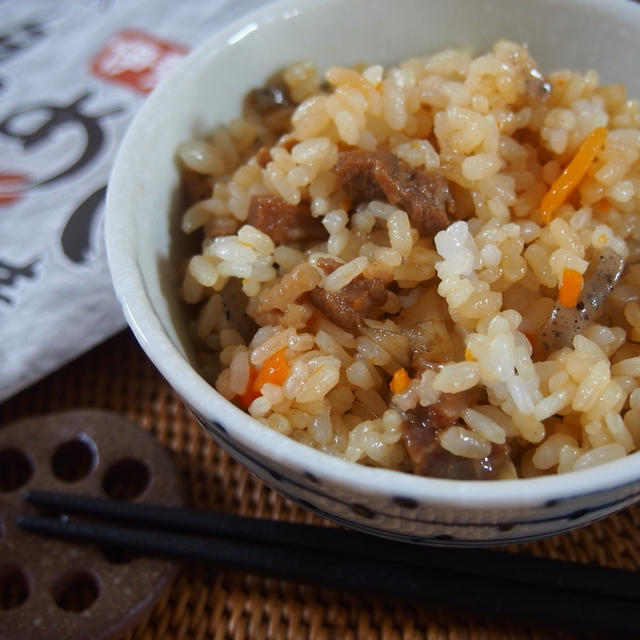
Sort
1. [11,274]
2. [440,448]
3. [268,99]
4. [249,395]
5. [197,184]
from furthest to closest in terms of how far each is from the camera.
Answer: [11,274] → [268,99] → [197,184] → [249,395] → [440,448]

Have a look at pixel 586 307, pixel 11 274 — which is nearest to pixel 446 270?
pixel 586 307

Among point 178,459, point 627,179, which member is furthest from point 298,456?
point 627,179

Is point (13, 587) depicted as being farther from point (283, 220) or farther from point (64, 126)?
point (64, 126)

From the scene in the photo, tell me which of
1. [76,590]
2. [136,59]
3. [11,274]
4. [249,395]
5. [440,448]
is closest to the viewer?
[440,448]

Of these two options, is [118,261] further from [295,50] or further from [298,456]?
[295,50]

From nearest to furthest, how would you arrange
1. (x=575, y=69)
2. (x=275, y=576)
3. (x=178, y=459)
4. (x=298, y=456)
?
(x=298, y=456)
(x=275, y=576)
(x=178, y=459)
(x=575, y=69)

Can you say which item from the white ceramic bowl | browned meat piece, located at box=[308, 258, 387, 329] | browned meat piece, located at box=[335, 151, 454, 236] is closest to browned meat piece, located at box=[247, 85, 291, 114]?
the white ceramic bowl

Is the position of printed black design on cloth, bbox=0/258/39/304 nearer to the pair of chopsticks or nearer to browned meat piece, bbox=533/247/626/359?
the pair of chopsticks

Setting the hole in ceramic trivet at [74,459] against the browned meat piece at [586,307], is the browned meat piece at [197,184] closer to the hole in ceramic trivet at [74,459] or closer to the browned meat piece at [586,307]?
the hole in ceramic trivet at [74,459]
